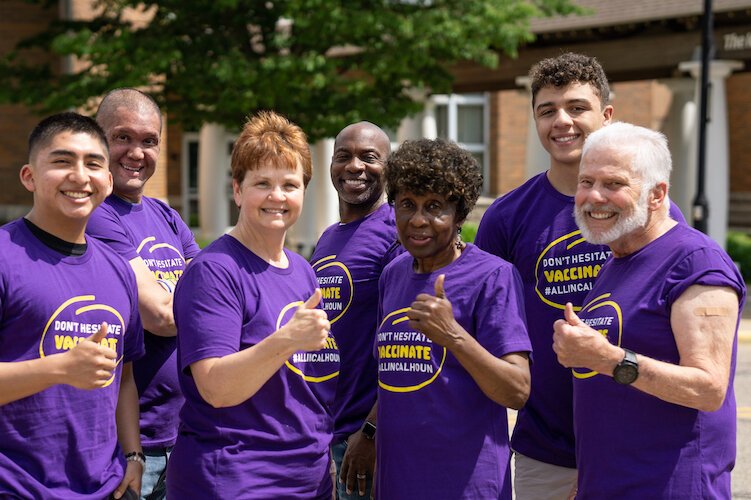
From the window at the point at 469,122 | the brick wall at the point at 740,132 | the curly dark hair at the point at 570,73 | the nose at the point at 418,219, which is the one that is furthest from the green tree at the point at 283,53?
the brick wall at the point at 740,132

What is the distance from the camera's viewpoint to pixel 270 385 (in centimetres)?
338

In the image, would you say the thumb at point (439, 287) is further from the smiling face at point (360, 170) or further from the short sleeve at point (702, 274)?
the smiling face at point (360, 170)

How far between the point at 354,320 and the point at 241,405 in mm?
1079

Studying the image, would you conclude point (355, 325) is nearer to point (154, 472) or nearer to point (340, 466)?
point (340, 466)

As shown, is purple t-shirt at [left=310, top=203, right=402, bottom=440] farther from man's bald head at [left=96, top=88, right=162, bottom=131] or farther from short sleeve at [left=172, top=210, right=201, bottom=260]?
man's bald head at [left=96, top=88, right=162, bottom=131]

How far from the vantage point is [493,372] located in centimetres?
320

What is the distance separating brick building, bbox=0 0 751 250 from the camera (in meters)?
16.8

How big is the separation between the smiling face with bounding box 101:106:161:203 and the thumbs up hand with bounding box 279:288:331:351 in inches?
56.8

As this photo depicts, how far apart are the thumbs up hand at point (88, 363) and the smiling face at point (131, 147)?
1.35 metres

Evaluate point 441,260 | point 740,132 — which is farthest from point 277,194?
point 740,132

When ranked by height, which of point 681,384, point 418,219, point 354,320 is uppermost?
point 418,219

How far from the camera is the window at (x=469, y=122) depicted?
27.6m

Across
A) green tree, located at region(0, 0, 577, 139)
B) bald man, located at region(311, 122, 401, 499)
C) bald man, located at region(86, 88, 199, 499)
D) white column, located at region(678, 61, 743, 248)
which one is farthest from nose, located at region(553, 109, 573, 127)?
white column, located at region(678, 61, 743, 248)

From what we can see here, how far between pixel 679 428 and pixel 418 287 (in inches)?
39.0
